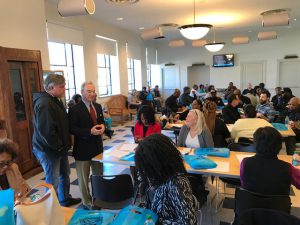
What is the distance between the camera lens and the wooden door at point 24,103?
3971 mm

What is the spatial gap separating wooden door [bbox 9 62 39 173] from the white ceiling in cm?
288

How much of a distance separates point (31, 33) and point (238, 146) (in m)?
3.92

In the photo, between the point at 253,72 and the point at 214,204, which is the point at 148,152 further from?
the point at 253,72

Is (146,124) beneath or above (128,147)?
above

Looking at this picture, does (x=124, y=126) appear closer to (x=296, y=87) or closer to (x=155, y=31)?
(x=155, y=31)

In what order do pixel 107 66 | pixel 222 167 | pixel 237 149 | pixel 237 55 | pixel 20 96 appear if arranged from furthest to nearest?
pixel 237 55, pixel 107 66, pixel 20 96, pixel 237 149, pixel 222 167

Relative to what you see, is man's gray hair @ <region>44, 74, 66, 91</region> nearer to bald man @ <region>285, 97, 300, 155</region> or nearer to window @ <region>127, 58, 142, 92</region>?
bald man @ <region>285, 97, 300, 155</region>

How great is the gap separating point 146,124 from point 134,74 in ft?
28.1

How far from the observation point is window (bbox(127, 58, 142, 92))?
1123 cm

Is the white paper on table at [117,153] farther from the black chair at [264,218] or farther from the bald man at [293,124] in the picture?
the bald man at [293,124]

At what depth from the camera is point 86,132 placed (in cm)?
285

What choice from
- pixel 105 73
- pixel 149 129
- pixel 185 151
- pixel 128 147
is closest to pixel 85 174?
pixel 128 147

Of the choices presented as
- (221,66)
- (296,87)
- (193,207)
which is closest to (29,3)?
(193,207)

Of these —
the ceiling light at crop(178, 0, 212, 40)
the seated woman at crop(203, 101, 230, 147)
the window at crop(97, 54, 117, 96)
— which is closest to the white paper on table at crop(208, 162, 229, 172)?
the seated woman at crop(203, 101, 230, 147)
